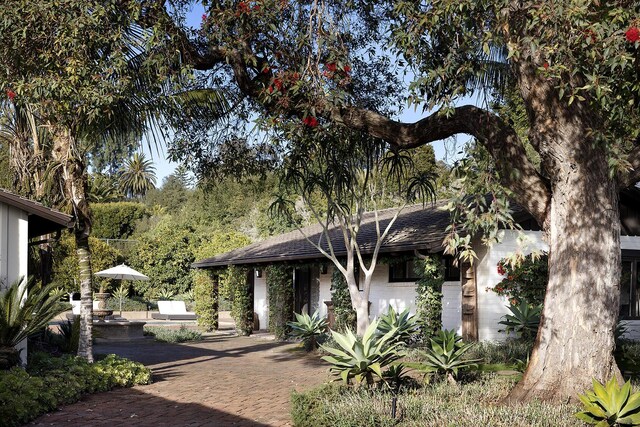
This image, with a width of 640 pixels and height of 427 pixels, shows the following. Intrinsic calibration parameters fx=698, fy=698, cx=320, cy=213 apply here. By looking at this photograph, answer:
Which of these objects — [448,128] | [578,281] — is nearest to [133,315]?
[448,128]

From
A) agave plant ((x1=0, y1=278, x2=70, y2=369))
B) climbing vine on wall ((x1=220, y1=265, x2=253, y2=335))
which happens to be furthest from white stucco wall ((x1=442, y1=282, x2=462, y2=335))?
agave plant ((x1=0, y1=278, x2=70, y2=369))

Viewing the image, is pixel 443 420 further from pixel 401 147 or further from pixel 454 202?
pixel 401 147

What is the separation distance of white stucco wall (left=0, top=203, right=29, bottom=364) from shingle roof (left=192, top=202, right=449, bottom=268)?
26.6ft

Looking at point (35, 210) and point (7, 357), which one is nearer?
point (7, 357)

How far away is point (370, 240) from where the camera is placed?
18.7 metres

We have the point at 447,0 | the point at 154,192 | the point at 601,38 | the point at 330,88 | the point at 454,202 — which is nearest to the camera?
the point at 601,38

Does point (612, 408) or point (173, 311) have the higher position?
point (612, 408)

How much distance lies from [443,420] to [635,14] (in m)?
4.68

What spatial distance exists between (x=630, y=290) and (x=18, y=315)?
13.9 meters

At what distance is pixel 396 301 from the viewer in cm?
1788

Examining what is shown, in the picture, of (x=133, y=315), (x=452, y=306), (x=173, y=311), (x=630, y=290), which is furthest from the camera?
(x=133, y=315)

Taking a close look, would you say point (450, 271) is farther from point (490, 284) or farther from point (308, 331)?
point (308, 331)

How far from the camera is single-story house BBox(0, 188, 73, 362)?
37.5ft

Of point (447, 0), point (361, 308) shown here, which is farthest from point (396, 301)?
point (447, 0)
